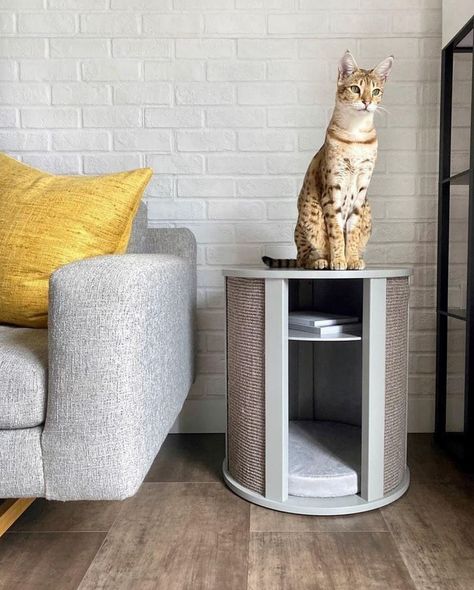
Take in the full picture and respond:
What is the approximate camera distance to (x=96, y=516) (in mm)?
1302

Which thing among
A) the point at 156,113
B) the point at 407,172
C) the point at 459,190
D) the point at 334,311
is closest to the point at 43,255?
the point at 156,113

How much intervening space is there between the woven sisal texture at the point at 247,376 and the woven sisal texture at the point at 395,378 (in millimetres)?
326

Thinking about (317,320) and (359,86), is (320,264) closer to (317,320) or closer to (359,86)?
(317,320)

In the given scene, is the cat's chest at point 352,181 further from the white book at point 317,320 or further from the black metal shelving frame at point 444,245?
the black metal shelving frame at point 444,245

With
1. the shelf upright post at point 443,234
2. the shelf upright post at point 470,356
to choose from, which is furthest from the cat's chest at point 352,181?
the shelf upright post at point 443,234

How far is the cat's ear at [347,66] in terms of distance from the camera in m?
1.35

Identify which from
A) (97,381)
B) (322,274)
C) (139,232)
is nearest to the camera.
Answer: (97,381)

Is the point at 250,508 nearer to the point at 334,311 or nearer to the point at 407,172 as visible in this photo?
the point at 334,311

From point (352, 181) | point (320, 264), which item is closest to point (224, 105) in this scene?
point (352, 181)

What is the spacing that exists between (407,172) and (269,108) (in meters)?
0.53

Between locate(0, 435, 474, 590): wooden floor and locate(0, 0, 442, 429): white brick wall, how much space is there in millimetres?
717

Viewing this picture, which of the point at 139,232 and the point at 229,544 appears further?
the point at 139,232

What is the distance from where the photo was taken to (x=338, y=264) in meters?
1.33

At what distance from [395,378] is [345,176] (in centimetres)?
55
